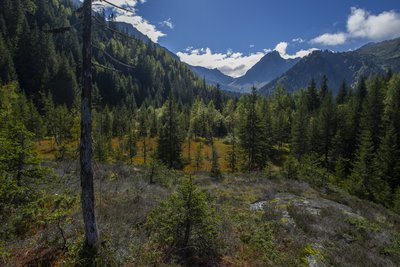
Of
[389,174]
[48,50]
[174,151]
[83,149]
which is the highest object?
[48,50]

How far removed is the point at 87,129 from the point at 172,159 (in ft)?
106

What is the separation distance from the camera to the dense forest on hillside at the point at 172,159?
904 centimetres

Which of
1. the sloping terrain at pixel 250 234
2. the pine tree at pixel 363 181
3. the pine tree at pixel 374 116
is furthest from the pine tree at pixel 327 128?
the sloping terrain at pixel 250 234

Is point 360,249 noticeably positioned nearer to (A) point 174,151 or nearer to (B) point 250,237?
(B) point 250,237

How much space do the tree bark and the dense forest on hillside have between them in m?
0.30

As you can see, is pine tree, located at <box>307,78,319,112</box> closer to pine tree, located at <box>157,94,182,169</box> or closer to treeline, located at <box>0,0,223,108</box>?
treeline, located at <box>0,0,223,108</box>

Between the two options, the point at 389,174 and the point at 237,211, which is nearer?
the point at 237,211

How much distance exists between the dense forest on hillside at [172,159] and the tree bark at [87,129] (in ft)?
0.98

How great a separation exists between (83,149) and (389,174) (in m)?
47.4

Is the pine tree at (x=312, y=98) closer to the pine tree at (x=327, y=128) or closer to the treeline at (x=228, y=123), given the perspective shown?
the treeline at (x=228, y=123)

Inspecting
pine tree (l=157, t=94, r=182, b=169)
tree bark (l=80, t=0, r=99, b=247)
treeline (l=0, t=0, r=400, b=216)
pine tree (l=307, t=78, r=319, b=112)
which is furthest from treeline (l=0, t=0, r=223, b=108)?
pine tree (l=307, t=78, r=319, b=112)

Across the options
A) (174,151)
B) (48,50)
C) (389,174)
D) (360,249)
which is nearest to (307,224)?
(360,249)

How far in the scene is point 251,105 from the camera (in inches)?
1574

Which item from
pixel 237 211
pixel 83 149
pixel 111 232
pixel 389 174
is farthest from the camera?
pixel 389 174
